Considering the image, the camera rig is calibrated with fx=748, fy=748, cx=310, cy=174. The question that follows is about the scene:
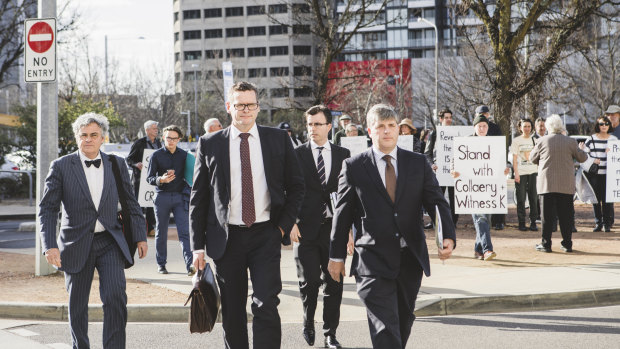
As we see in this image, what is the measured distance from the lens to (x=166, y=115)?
5812cm

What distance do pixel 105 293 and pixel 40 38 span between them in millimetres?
5952

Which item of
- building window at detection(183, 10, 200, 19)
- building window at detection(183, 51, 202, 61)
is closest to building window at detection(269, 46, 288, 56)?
building window at detection(183, 51, 202, 61)

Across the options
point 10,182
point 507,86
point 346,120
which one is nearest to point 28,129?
point 10,182

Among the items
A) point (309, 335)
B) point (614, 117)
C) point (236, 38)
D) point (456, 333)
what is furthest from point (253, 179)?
point (236, 38)

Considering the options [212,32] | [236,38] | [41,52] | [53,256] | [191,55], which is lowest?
[53,256]

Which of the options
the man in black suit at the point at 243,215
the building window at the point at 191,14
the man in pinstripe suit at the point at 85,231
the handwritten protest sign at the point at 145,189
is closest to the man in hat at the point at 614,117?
the handwritten protest sign at the point at 145,189

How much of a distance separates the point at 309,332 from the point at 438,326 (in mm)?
1459

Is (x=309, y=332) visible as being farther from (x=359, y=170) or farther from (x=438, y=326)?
(x=359, y=170)

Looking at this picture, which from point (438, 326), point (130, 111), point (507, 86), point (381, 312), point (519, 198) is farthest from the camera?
point (130, 111)

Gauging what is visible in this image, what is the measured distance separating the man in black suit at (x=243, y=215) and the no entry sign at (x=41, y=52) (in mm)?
5876

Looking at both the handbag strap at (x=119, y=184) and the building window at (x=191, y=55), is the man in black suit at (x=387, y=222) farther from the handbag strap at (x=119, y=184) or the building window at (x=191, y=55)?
the building window at (x=191, y=55)

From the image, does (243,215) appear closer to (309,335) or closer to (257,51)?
(309,335)

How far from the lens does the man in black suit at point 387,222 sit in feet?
16.1

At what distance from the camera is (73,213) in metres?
5.60
